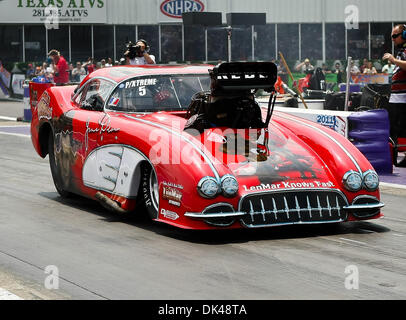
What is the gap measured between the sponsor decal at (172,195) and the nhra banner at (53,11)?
3324 centimetres

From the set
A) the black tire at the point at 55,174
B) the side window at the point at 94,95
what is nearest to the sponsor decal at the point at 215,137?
the side window at the point at 94,95

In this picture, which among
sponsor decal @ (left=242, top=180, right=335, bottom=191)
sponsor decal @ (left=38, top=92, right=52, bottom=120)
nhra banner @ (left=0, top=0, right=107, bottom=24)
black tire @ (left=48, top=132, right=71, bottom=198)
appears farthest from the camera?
nhra banner @ (left=0, top=0, right=107, bottom=24)

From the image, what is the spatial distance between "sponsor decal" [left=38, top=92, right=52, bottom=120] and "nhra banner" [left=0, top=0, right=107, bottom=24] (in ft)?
98.1

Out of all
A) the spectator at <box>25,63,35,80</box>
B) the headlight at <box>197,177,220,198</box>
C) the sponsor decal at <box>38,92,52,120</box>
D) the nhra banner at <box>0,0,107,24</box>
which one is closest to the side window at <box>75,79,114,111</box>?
the sponsor decal at <box>38,92,52,120</box>

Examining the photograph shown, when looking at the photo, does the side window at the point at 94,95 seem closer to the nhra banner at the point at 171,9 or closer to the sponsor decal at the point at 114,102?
the sponsor decal at the point at 114,102

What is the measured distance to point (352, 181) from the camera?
7582mm

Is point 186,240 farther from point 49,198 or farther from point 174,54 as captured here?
point 174,54

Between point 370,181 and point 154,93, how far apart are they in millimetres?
2398

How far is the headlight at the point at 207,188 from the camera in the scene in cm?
709

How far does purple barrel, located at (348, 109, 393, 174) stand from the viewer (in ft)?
39.0

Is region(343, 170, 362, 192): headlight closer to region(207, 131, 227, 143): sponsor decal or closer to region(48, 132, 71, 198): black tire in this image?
region(207, 131, 227, 143): sponsor decal
